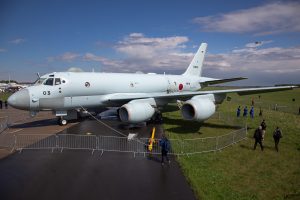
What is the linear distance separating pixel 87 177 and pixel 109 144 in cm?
509

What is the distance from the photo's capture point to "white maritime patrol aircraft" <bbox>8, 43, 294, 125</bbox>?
58.9ft

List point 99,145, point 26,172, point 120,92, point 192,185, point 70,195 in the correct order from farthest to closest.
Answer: point 120,92 < point 99,145 < point 26,172 < point 192,185 < point 70,195

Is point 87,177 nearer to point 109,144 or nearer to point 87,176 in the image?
point 87,176

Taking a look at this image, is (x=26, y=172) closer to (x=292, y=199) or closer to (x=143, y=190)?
(x=143, y=190)

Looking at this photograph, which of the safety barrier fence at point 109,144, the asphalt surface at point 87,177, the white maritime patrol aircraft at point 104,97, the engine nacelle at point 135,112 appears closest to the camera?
Result: the asphalt surface at point 87,177

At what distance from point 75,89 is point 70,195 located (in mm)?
12477

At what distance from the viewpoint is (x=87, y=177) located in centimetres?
1023

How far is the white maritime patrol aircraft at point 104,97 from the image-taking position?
17.9 metres

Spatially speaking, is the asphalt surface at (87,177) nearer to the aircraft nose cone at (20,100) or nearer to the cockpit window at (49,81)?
the aircraft nose cone at (20,100)

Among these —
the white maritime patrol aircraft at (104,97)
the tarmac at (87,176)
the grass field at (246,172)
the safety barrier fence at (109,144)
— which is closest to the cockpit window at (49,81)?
the white maritime patrol aircraft at (104,97)

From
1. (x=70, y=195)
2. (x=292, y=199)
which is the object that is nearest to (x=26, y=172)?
(x=70, y=195)

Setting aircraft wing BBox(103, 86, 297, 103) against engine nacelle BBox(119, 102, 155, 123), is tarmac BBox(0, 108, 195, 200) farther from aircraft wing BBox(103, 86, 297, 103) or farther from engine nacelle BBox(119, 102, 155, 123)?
aircraft wing BBox(103, 86, 297, 103)

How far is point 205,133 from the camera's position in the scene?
19.0 metres

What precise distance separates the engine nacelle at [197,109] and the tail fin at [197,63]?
663 inches
